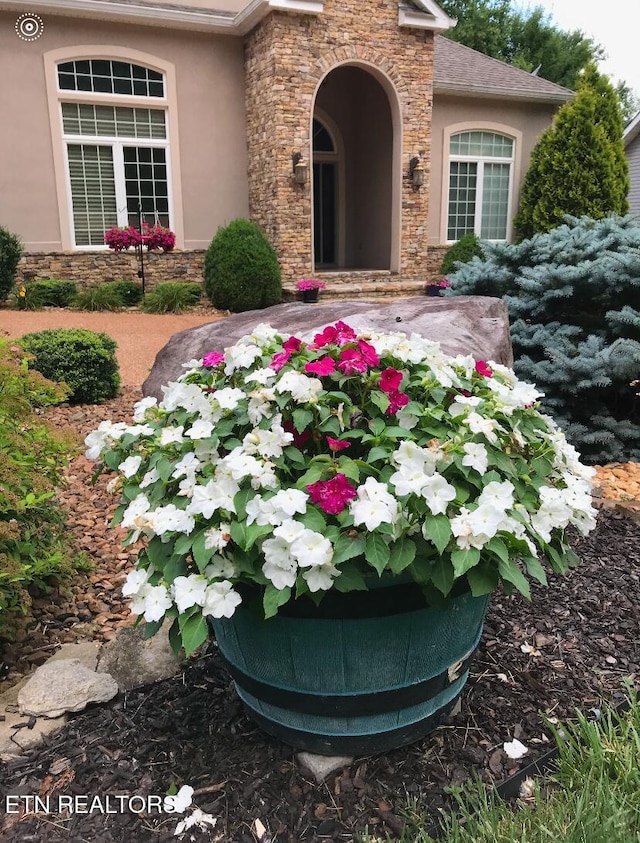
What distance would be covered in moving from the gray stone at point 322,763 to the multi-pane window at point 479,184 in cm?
1347

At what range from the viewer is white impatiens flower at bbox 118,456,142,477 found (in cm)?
186

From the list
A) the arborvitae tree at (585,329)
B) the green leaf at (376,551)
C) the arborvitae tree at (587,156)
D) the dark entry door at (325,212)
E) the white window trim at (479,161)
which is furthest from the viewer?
the dark entry door at (325,212)

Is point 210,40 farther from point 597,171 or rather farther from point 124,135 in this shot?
point 597,171

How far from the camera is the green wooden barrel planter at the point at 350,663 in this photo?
1650 millimetres

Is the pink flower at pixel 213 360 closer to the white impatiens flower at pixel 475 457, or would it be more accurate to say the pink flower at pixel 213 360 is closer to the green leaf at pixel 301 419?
the green leaf at pixel 301 419

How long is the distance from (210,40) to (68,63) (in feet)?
7.61

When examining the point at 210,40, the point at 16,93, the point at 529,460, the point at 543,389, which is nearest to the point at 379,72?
the point at 210,40

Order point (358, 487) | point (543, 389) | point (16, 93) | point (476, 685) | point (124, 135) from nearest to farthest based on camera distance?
point (358, 487)
point (476, 685)
point (543, 389)
point (16, 93)
point (124, 135)

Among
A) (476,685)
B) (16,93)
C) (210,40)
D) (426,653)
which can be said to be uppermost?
(210,40)

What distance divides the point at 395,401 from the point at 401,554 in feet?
1.57

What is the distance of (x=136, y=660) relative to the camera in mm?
2316

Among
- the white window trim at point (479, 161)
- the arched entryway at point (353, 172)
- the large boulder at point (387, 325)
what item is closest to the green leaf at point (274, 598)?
the large boulder at point (387, 325)

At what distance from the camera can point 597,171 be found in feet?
40.7

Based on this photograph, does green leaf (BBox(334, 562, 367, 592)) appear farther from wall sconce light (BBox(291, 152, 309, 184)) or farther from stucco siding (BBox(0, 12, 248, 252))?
stucco siding (BBox(0, 12, 248, 252))
